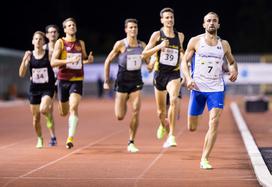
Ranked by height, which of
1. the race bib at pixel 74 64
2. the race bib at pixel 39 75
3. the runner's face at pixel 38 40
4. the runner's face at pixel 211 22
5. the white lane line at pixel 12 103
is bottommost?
the white lane line at pixel 12 103

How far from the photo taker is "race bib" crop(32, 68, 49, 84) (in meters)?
15.3

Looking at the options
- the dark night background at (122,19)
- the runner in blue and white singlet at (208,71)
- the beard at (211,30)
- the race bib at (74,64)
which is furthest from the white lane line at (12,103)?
the beard at (211,30)

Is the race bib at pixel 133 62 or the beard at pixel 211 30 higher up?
the beard at pixel 211 30

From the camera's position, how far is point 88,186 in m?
9.86

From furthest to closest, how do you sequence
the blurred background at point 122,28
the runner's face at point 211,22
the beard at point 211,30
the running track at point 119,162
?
the blurred background at point 122,28 < the beard at point 211,30 < the runner's face at point 211,22 < the running track at point 119,162

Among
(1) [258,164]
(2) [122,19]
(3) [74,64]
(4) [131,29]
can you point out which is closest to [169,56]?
(4) [131,29]

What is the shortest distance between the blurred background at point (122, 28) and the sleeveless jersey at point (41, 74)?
104 ft

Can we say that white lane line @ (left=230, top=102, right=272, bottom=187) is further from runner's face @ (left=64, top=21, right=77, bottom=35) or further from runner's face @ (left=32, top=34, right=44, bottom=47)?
runner's face @ (left=32, top=34, right=44, bottom=47)

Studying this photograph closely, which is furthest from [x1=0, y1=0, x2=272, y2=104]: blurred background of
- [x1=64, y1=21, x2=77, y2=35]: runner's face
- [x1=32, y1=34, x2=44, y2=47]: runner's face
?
[x1=64, y1=21, x2=77, y2=35]: runner's face

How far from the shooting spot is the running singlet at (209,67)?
37.6 ft

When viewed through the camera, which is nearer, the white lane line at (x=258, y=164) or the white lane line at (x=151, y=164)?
the white lane line at (x=258, y=164)

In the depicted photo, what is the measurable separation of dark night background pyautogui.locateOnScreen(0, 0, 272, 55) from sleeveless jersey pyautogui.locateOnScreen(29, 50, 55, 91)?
4286cm

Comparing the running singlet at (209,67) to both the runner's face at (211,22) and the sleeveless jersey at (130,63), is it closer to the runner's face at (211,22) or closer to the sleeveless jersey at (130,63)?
the runner's face at (211,22)

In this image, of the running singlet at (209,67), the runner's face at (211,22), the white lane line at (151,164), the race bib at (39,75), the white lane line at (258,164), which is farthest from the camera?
the race bib at (39,75)
